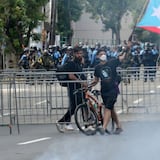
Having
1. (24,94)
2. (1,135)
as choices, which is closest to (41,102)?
(24,94)

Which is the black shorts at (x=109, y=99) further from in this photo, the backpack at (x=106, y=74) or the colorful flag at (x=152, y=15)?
the colorful flag at (x=152, y=15)

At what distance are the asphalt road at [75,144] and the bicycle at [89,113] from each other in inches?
6.2

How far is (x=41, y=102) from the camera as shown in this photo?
12.8 m

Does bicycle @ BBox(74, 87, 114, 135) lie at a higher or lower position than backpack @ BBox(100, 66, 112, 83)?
lower

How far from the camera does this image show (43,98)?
1287 cm

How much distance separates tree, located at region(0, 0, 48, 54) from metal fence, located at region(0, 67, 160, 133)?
47.2ft

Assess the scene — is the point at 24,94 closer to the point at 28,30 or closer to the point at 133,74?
the point at 133,74

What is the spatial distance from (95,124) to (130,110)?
3431 mm

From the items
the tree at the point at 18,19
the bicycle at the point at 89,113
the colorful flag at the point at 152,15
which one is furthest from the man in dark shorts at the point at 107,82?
the tree at the point at 18,19

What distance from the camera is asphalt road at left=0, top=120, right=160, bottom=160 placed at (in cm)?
497

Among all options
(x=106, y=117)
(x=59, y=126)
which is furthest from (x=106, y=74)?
(x=59, y=126)

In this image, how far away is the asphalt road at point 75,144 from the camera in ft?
16.3

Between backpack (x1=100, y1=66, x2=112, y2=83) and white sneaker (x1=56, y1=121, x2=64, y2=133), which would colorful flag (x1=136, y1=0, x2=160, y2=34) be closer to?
backpack (x1=100, y1=66, x2=112, y2=83)

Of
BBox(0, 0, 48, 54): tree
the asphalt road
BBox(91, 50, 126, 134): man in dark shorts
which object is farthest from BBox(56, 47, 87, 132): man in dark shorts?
BBox(0, 0, 48, 54): tree
